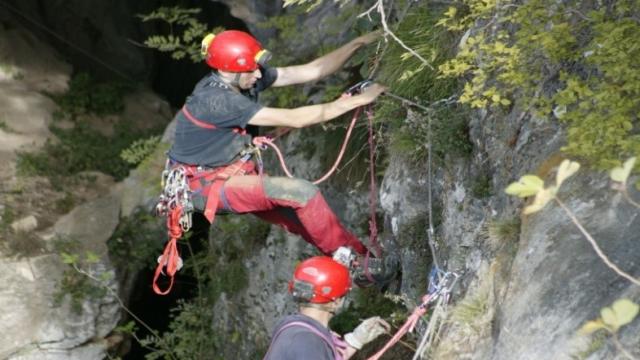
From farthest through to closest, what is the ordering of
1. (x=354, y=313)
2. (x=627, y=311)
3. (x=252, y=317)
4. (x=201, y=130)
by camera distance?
(x=252, y=317) → (x=354, y=313) → (x=201, y=130) → (x=627, y=311)

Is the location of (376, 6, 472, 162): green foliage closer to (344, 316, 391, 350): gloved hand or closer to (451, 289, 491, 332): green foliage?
(344, 316, 391, 350): gloved hand

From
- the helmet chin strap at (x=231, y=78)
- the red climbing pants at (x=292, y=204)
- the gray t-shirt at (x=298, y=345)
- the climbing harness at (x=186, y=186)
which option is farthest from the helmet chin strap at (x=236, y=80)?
the gray t-shirt at (x=298, y=345)

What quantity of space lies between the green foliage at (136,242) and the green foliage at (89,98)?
2.54 m

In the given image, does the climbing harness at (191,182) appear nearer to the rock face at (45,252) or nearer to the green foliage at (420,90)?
the green foliage at (420,90)

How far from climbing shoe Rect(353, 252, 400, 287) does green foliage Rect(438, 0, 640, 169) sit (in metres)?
1.41

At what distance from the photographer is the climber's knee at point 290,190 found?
586cm

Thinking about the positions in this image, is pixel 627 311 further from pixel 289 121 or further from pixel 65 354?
pixel 65 354

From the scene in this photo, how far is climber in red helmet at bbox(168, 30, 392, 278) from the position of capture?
5.83 m

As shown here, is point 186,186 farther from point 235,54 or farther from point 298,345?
point 298,345

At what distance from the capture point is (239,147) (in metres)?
6.14

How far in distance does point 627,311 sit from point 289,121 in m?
3.52

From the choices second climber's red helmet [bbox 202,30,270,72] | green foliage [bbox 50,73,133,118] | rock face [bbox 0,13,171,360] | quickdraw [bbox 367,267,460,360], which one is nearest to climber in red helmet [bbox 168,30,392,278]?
second climber's red helmet [bbox 202,30,270,72]

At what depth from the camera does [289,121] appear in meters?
5.70

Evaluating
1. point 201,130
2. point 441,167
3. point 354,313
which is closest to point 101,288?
point 354,313
